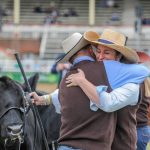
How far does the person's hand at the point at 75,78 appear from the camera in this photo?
14.9 feet

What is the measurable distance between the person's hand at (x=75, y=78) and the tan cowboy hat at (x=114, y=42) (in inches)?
12.2

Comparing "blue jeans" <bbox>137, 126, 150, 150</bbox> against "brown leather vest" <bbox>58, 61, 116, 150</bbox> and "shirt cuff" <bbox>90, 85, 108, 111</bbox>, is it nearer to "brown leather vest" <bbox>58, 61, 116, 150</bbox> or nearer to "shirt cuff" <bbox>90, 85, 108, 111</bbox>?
"brown leather vest" <bbox>58, 61, 116, 150</bbox>

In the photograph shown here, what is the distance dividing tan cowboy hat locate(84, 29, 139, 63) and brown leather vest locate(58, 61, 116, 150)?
190 millimetres

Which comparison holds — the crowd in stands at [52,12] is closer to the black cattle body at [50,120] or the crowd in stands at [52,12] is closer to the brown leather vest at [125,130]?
the black cattle body at [50,120]

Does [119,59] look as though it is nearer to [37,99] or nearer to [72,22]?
[37,99]

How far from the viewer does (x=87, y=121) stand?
455 cm

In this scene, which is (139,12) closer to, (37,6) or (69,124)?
(37,6)

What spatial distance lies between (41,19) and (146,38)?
32.5 ft

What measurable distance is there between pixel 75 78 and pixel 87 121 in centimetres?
36

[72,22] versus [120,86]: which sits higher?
[120,86]

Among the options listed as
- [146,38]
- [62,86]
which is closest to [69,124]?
[62,86]

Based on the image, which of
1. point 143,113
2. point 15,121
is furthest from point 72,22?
point 15,121

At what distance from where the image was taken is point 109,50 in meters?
4.76

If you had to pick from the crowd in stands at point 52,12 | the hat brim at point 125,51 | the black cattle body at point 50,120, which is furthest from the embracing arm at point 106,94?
the crowd in stands at point 52,12
